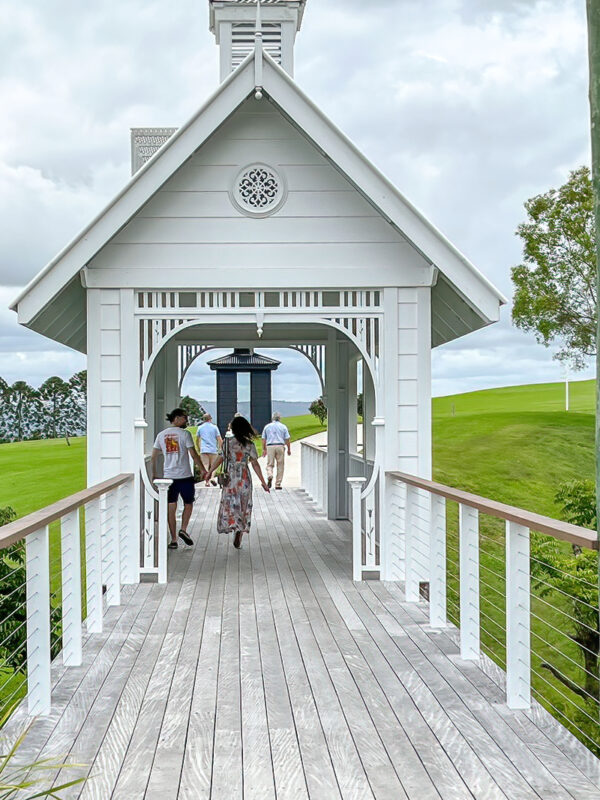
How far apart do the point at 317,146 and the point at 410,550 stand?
3642mm

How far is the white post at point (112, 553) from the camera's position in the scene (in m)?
7.26

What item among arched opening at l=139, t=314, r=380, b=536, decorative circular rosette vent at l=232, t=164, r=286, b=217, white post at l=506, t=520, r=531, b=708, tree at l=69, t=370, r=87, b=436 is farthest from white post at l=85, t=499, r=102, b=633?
tree at l=69, t=370, r=87, b=436

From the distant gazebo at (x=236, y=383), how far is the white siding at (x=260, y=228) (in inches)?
756

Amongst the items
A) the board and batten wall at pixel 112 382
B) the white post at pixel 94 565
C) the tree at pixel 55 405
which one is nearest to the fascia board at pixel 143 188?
Answer: the board and batten wall at pixel 112 382

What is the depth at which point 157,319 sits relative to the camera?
8.30m

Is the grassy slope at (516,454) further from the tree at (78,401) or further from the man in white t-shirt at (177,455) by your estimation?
the man in white t-shirt at (177,455)

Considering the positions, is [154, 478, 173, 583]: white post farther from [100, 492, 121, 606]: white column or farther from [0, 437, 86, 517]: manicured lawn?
[0, 437, 86, 517]: manicured lawn

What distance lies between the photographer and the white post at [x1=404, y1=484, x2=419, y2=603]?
726 cm

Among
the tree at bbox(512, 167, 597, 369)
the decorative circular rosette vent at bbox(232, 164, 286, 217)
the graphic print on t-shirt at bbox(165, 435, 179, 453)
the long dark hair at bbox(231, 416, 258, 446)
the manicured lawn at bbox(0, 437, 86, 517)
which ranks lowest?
the manicured lawn at bbox(0, 437, 86, 517)

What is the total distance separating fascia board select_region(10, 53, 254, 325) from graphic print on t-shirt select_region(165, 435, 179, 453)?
2468mm

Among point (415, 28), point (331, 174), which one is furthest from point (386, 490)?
point (415, 28)

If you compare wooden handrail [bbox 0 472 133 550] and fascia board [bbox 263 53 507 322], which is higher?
fascia board [bbox 263 53 507 322]

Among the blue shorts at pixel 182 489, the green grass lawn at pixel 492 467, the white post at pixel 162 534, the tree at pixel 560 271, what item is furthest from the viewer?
the tree at pixel 560 271

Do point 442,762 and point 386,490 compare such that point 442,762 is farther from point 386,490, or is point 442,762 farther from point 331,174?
point 331,174
